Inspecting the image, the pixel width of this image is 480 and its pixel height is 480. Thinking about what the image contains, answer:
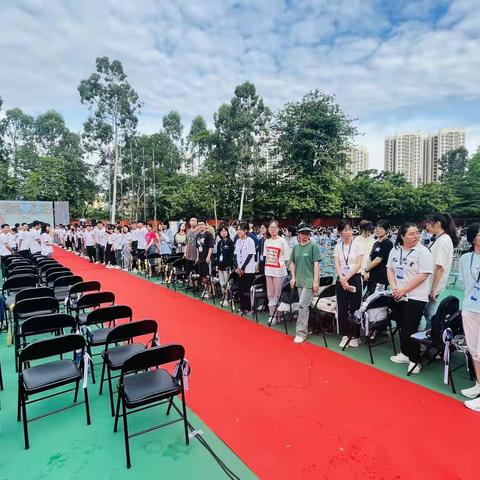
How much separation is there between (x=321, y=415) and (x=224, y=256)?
12.6 ft

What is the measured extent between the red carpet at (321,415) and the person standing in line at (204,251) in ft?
8.36

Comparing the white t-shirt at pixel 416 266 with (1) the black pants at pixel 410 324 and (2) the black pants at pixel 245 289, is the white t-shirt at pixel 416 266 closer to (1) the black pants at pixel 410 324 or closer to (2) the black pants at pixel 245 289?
(1) the black pants at pixel 410 324

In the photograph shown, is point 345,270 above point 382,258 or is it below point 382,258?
below

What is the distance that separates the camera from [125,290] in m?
8.37

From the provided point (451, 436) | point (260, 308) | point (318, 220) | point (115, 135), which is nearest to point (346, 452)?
point (451, 436)

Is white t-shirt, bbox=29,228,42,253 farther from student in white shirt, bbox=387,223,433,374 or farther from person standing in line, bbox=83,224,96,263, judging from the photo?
student in white shirt, bbox=387,223,433,374

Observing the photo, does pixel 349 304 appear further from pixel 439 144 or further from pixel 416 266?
pixel 439 144

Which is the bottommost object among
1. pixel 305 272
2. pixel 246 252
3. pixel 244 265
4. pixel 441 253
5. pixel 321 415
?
pixel 321 415

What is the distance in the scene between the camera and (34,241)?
1055 centimetres

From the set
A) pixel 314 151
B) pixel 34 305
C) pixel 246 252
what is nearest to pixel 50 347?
pixel 34 305

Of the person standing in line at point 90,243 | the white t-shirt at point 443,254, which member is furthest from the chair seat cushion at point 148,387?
the person standing in line at point 90,243

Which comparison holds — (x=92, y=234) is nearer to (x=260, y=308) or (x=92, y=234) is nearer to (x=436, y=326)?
(x=260, y=308)

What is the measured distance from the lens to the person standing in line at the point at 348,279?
4.39 meters

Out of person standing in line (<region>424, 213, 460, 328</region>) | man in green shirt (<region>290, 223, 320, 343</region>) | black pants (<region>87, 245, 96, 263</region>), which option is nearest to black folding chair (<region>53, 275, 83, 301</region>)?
man in green shirt (<region>290, 223, 320, 343</region>)
